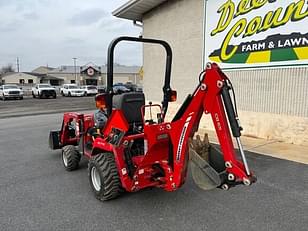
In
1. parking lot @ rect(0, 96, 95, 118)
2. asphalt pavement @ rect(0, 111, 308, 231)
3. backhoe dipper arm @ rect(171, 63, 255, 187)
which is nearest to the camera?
backhoe dipper arm @ rect(171, 63, 255, 187)

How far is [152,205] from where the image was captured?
385cm

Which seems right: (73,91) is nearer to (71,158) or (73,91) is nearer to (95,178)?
(71,158)

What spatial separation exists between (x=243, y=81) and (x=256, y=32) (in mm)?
1462

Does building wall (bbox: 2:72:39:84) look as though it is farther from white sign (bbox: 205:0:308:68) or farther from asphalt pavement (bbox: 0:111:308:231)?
asphalt pavement (bbox: 0:111:308:231)

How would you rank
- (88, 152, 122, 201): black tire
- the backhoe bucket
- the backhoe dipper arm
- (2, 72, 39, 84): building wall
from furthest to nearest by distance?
1. (2, 72, 39, 84): building wall
2. (88, 152, 122, 201): black tire
3. the backhoe bucket
4. the backhoe dipper arm

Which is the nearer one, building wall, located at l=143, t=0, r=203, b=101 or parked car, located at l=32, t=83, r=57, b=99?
building wall, located at l=143, t=0, r=203, b=101

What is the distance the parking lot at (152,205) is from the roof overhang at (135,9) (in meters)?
8.42

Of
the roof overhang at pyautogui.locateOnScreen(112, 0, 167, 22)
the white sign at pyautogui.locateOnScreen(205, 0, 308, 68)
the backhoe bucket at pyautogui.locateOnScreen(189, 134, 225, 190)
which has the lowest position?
the backhoe bucket at pyautogui.locateOnScreen(189, 134, 225, 190)

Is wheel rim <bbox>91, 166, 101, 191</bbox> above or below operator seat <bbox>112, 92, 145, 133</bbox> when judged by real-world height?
below

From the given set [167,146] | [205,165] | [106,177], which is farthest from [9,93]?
[205,165]

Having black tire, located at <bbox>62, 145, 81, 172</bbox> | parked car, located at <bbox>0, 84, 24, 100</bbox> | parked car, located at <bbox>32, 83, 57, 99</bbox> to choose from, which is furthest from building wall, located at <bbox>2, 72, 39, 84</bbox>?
black tire, located at <bbox>62, 145, 81, 172</bbox>

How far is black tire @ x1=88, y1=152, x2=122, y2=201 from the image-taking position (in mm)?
3785

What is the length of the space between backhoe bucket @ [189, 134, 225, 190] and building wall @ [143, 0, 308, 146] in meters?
4.82

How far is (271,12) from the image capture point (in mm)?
7578
